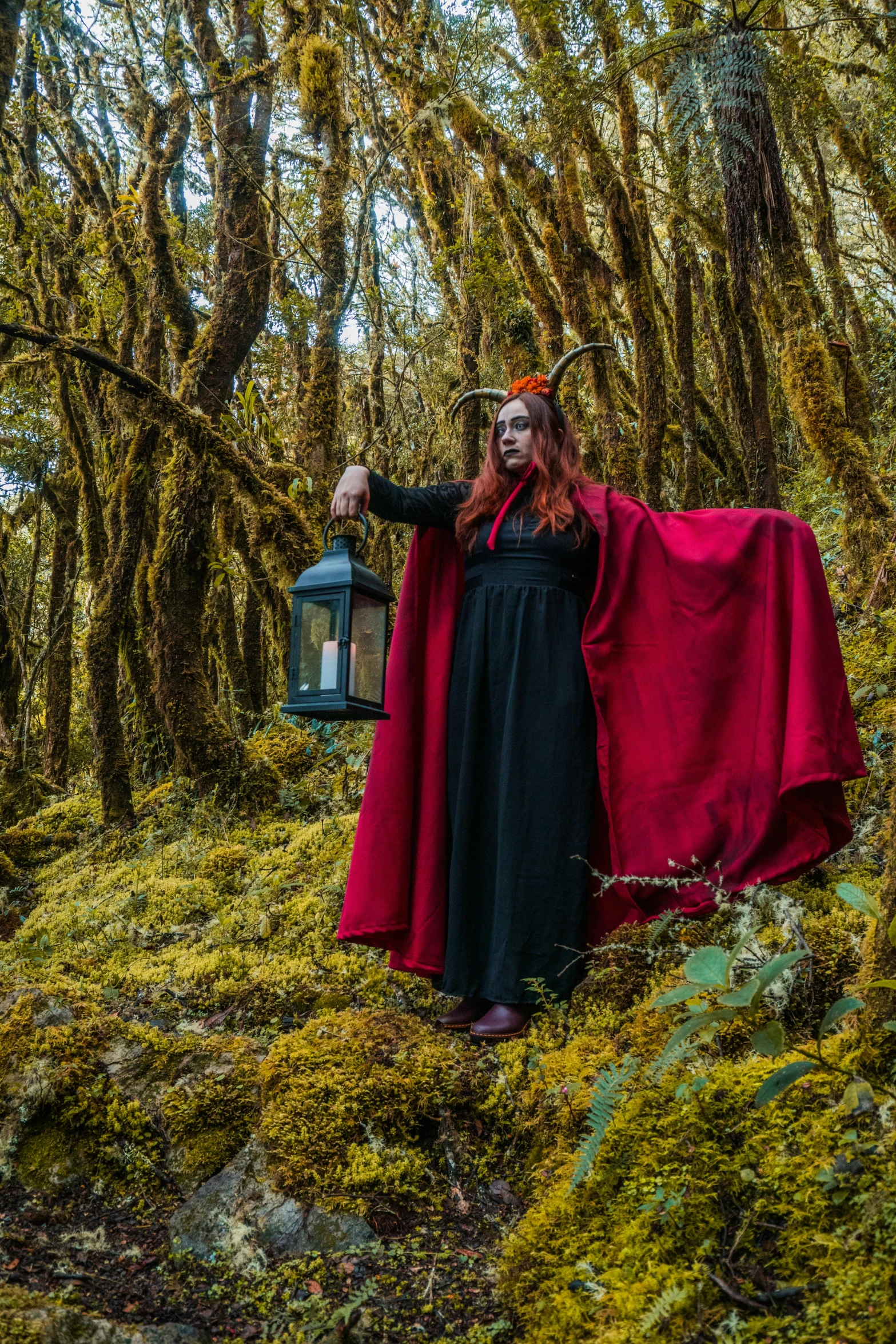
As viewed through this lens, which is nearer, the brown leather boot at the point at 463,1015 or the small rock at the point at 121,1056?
the small rock at the point at 121,1056

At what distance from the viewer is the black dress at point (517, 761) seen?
287cm

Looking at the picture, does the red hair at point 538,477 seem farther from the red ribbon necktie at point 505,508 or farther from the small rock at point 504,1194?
the small rock at point 504,1194

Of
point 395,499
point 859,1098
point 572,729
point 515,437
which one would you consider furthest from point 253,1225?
point 515,437

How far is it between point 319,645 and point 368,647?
0.54 feet

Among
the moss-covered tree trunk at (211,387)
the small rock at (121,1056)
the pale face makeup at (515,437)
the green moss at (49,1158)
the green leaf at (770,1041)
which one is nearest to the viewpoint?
the green leaf at (770,1041)

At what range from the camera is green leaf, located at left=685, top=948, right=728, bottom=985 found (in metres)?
1.58

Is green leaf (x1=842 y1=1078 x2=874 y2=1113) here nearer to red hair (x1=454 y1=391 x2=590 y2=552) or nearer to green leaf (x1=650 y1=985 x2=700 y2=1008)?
green leaf (x1=650 y1=985 x2=700 y2=1008)

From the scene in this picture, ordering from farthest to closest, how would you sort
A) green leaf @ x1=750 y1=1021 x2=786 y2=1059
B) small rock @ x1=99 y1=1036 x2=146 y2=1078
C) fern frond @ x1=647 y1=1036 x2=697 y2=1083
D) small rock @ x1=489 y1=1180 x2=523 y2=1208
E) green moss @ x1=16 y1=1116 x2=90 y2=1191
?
small rock @ x1=99 y1=1036 x2=146 y2=1078
green moss @ x1=16 y1=1116 x2=90 y2=1191
small rock @ x1=489 y1=1180 x2=523 y2=1208
fern frond @ x1=647 y1=1036 x2=697 y2=1083
green leaf @ x1=750 y1=1021 x2=786 y2=1059

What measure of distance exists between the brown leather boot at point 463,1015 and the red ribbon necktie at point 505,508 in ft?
5.28

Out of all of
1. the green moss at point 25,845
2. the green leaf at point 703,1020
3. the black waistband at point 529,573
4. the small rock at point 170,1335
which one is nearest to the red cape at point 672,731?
the black waistband at point 529,573

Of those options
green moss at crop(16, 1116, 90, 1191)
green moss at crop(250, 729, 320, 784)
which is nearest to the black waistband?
green moss at crop(16, 1116, 90, 1191)

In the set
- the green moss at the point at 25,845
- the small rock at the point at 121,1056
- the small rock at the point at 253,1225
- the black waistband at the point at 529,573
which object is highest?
the black waistband at the point at 529,573

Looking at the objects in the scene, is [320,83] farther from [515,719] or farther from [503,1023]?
[503,1023]

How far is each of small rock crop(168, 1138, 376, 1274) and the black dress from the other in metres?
0.89
